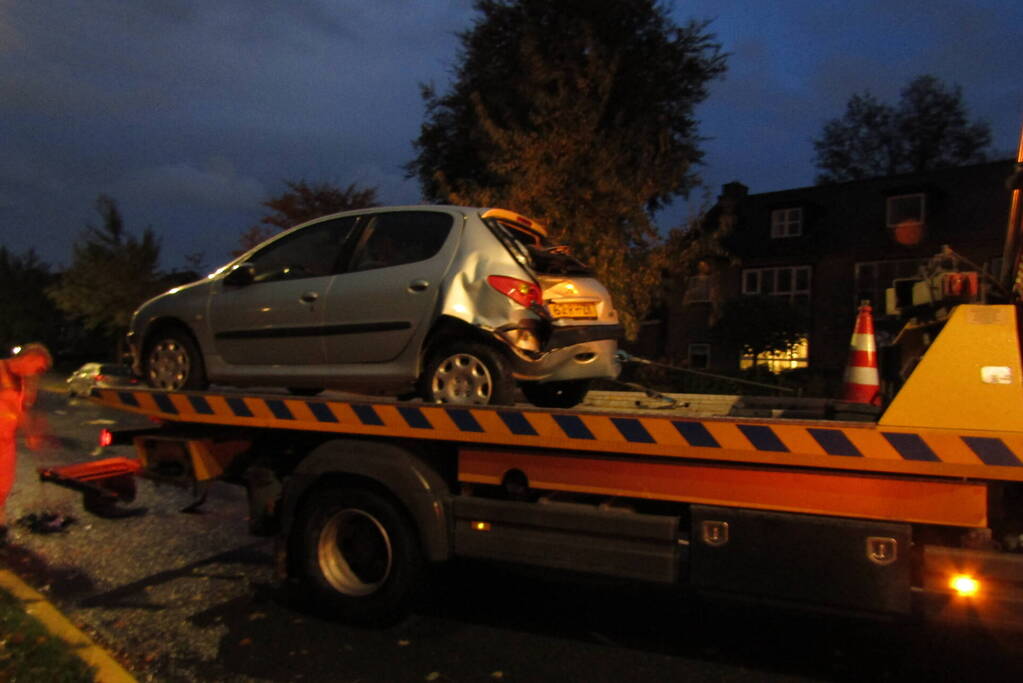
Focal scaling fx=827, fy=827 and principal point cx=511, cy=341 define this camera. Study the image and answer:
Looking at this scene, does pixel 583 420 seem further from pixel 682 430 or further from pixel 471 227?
pixel 471 227

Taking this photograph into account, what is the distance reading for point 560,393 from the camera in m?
5.67

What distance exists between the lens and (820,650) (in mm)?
4449

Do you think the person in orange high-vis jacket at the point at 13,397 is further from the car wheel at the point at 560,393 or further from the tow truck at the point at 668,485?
the car wheel at the point at 560,393

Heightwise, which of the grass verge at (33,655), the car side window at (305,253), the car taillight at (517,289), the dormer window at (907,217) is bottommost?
the grass verge at (33,655)

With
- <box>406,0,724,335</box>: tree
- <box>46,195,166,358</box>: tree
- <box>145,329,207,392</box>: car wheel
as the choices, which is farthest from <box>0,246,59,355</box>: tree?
<box>145,329,207,392</box>: car wheel

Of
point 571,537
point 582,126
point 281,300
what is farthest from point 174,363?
point 582,126

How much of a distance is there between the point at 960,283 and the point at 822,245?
85.0 feet

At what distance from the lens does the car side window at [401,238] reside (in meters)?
5.23

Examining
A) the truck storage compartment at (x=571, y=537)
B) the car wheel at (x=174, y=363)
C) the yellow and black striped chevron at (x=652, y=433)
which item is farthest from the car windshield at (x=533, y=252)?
the car wheel at (x=174, y=363)

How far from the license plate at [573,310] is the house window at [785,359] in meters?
21.3

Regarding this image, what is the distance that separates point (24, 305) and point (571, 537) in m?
44.6

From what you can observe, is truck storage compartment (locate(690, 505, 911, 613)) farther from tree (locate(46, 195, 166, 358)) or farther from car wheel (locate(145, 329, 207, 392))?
tree (locate(46, 195, 166, 358))

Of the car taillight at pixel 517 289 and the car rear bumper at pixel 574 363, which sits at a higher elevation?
the car taillight at pixel 517 289

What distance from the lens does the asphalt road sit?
412 centimetres
